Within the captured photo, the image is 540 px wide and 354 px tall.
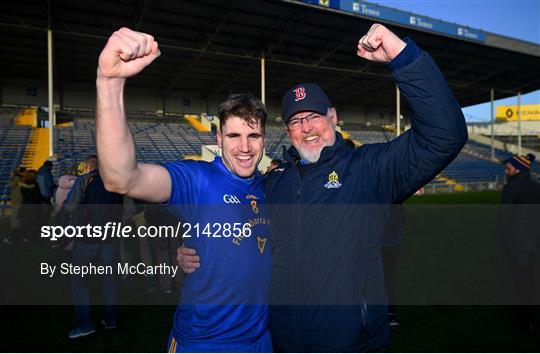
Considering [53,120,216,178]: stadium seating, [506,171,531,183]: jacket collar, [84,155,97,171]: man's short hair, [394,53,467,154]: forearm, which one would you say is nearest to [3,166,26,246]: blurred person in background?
[84,155,97,171]: man's short hair

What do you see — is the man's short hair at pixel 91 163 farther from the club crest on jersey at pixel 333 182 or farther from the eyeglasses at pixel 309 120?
the club crest on jersey at pixel 333 182

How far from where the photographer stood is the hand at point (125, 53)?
50.8 inches

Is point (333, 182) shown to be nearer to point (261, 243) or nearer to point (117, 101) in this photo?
point (261, 243)

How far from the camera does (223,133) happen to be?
1.95m

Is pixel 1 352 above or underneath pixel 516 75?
underneath

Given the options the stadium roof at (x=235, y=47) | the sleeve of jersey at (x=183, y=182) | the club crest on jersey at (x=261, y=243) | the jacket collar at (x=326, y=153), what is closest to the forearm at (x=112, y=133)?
the sleeve of jersey at (x=183, y=182)

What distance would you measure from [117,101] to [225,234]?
2.79ft

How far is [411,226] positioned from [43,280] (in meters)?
9.66

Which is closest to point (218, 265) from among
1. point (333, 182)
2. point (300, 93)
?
point (333, 182)

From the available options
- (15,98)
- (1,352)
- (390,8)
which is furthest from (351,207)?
(15,98)

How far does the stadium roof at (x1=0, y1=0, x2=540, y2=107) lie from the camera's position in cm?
1552

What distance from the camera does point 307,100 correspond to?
2.09m

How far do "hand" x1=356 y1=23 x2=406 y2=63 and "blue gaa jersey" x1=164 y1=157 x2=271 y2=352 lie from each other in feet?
3.27

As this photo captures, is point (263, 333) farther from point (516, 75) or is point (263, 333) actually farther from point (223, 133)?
point (516, 75)
